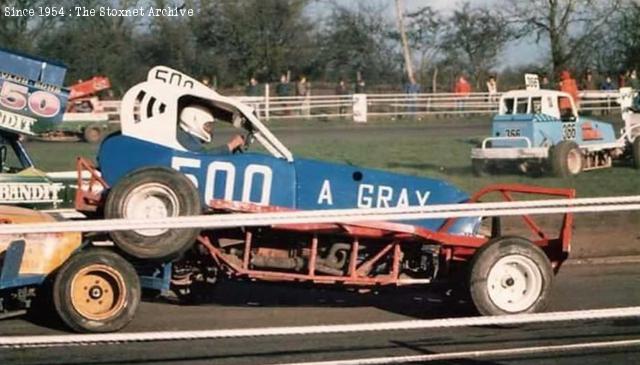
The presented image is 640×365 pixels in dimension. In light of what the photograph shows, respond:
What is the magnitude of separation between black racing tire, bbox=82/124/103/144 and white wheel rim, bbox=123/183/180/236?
23139mm

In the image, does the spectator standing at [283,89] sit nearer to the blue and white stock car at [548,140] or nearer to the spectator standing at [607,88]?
the spectator standing at [607,88]

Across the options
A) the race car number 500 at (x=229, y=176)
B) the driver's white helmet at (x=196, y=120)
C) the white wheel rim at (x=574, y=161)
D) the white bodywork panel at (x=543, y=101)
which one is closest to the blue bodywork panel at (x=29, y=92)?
the driver's white helmet at (x=196, y=120)

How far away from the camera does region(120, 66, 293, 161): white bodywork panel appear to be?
31.7ft

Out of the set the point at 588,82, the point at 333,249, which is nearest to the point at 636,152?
the point at 333,249

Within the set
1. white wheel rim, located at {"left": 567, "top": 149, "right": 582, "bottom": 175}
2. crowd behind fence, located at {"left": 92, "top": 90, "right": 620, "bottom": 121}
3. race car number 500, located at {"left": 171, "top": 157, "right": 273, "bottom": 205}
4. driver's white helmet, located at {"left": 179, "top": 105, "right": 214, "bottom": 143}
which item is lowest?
race car number 500, located at {"left": 171, "top": 157, "right": 273, "bottom": 205}

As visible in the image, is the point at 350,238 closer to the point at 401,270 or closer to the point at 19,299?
the point at 401,270

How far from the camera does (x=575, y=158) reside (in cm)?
2164

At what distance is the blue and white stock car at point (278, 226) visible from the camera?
9.16 meters

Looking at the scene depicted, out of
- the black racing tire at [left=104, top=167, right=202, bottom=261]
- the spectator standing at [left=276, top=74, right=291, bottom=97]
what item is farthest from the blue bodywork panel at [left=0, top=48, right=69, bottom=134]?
the spectator standing at [left=276, top=74, right=291, bottom=97]

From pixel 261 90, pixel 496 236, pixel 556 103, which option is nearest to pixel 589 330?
pixel 496 236

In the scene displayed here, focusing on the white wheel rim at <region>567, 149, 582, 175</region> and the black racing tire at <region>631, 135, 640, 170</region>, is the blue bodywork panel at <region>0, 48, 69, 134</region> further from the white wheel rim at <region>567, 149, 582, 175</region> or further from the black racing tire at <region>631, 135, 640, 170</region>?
the black racing tire at <region>631, 135, 640, 170</region>

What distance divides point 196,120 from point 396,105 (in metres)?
32.8

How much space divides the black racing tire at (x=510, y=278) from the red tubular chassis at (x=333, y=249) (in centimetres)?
28

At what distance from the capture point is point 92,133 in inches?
1266
